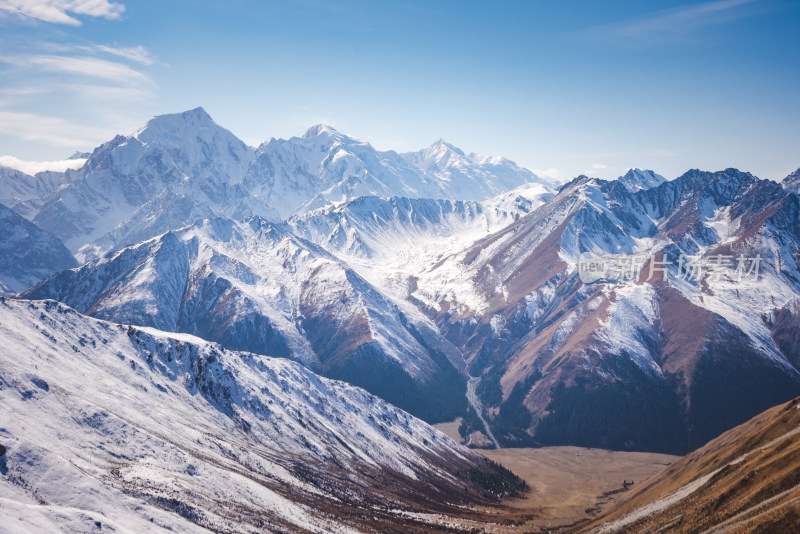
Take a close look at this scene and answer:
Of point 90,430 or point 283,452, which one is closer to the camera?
point 90,430

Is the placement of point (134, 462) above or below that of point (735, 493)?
below

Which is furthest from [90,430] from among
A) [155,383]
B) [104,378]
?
[155,383]

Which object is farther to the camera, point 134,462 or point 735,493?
point 134,462

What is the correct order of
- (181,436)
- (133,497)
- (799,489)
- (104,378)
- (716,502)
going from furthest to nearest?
1. (104,378)
2. (181,436)
3. (716,502)
4. (133,497)
5. (799,489)

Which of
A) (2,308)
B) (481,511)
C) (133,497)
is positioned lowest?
(481,511)

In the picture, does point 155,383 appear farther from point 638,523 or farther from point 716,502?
point 716,502

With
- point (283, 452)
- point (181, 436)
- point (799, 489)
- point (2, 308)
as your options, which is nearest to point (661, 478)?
point (799, 489)

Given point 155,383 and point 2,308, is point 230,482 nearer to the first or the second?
point 155,383

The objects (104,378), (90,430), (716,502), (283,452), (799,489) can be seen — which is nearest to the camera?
(799,489)

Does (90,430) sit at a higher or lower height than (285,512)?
higher
